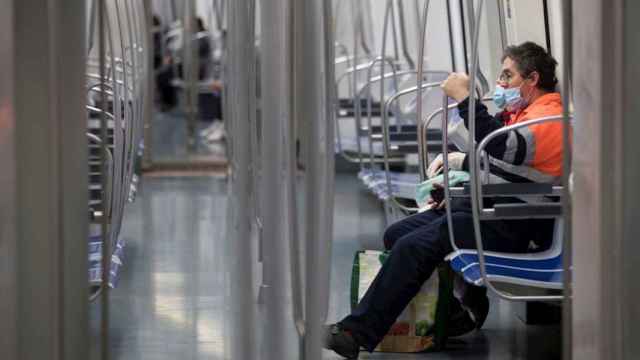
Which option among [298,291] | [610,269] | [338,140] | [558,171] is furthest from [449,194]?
[338,140]

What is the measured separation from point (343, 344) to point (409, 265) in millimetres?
346

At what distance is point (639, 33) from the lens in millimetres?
2078

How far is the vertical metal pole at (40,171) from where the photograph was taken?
1961 millimetres

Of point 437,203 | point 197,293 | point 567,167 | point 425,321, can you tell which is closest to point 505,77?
point 437,203

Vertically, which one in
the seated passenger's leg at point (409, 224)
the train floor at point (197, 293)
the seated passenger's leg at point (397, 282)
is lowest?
the train floor at point (197, 293)

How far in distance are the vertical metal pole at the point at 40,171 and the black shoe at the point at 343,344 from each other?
2451 mm

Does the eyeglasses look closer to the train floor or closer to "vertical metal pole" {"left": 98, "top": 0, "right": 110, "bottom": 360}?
the train floor

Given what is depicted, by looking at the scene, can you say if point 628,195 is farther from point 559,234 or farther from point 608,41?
point 559,234

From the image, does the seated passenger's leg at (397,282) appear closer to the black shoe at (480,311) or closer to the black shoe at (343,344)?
the black shoe at (343,344)

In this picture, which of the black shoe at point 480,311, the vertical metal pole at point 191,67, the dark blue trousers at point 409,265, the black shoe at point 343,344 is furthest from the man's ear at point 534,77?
the vertical metal pole at point 191,67

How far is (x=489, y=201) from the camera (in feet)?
14.8

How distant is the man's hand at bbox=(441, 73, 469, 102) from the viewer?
4.48 meters

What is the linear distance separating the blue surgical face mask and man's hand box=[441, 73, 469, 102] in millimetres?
121

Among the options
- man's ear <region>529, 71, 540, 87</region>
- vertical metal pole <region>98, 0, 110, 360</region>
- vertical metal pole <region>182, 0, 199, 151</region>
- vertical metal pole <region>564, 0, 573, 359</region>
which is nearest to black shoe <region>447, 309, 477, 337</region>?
man's ear <region>529, 71, 540, 87</region>
